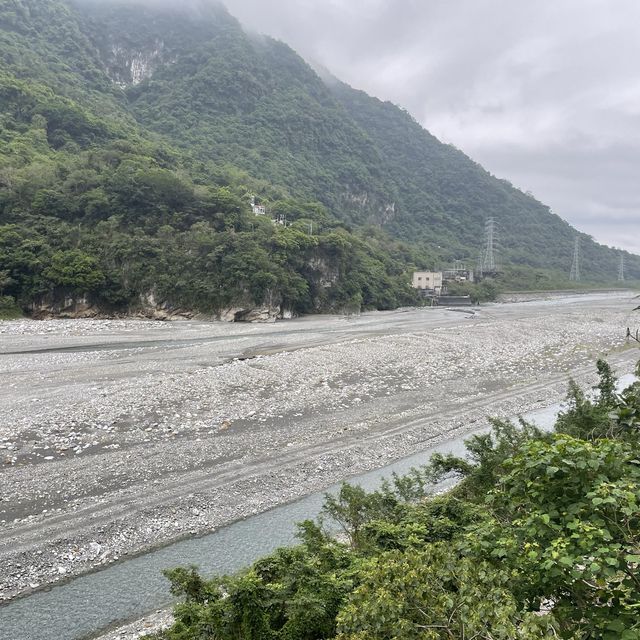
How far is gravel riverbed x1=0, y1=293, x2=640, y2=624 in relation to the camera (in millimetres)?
10461

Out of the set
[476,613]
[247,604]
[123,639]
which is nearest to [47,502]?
[123,639]

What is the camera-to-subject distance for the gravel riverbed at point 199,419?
412 inches

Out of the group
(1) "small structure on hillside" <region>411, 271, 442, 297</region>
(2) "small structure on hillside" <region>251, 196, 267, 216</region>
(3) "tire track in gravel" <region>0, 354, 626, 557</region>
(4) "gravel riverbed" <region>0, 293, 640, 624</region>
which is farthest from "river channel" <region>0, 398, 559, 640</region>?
(1) "small structure on hillside" <region>411, 271, 442, 297</region>

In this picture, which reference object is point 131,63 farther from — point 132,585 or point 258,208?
point 132,585

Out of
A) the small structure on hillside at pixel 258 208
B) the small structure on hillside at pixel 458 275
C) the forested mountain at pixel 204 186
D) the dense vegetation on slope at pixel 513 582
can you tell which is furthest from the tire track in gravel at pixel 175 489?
the small structure on hillside at pixel 458 275

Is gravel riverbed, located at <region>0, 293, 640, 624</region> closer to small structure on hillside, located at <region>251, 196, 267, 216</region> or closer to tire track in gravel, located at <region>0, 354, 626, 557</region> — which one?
tire track in gravel, located at <region>0, 354, 626, 557</region>

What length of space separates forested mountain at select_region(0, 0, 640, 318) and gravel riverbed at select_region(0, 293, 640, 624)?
17.4m

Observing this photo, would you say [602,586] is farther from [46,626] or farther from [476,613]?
[46,626]

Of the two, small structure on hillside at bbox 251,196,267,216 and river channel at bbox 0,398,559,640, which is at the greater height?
small structure on hillside at bbox 251,196,267,216

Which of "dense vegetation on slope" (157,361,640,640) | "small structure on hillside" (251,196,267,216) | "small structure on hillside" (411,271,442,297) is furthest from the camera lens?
"small structure on hillside" (411,271,442,297)

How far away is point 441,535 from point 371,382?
16768mm

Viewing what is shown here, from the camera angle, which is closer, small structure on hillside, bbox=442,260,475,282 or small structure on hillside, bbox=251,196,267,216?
small structure on hillside, bbox=251,196,267,216

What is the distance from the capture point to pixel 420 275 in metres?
91.9

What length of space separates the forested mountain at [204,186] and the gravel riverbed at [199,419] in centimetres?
1743
